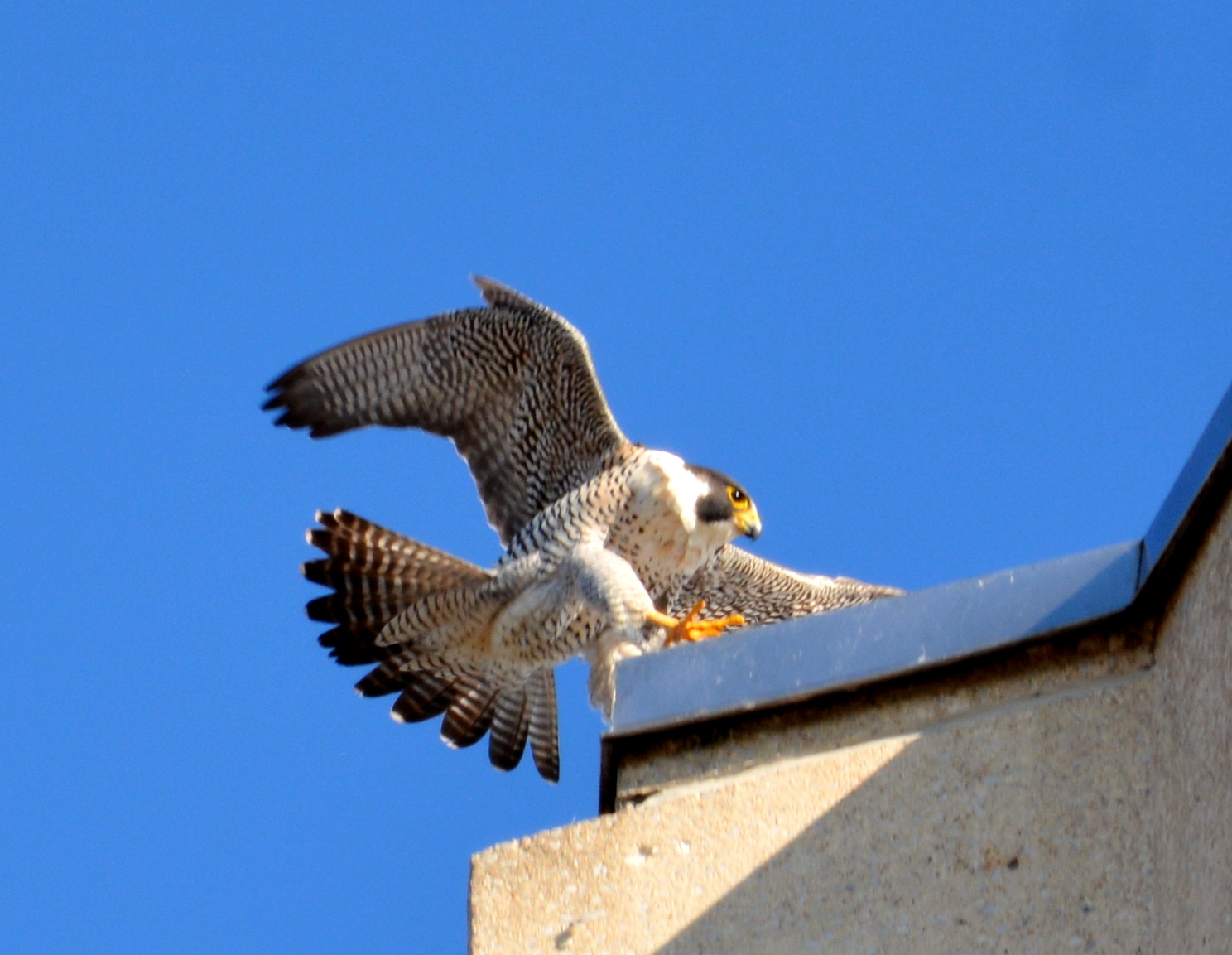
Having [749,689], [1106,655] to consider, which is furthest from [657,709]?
[1106,655]

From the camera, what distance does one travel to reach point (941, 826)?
2.79 meters

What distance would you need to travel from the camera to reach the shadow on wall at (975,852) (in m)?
2.61

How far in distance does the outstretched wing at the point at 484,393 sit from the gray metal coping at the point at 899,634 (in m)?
3.61

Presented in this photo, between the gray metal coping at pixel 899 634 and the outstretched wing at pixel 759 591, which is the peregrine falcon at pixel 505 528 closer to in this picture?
the outstretched wing at pixel 759 591

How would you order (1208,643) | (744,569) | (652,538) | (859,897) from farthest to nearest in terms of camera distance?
(744,569), (652,538), (859,897), (1208,643)

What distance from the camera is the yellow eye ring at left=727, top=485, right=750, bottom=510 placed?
695cm

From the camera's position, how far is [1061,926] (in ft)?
8.49

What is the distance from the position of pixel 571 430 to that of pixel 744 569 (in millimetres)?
1121

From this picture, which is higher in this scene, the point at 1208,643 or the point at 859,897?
the point at 1208,643

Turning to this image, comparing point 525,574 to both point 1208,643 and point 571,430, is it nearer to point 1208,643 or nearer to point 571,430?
point 571,430

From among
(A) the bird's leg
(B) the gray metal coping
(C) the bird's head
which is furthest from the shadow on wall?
(C) the bird's head

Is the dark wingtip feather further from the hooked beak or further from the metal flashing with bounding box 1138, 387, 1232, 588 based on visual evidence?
the metal flashing with bounding box 1138, 387, 1232, 588

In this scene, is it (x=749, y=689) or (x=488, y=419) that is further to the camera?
(x=488, y=419)

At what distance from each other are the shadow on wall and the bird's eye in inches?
156
